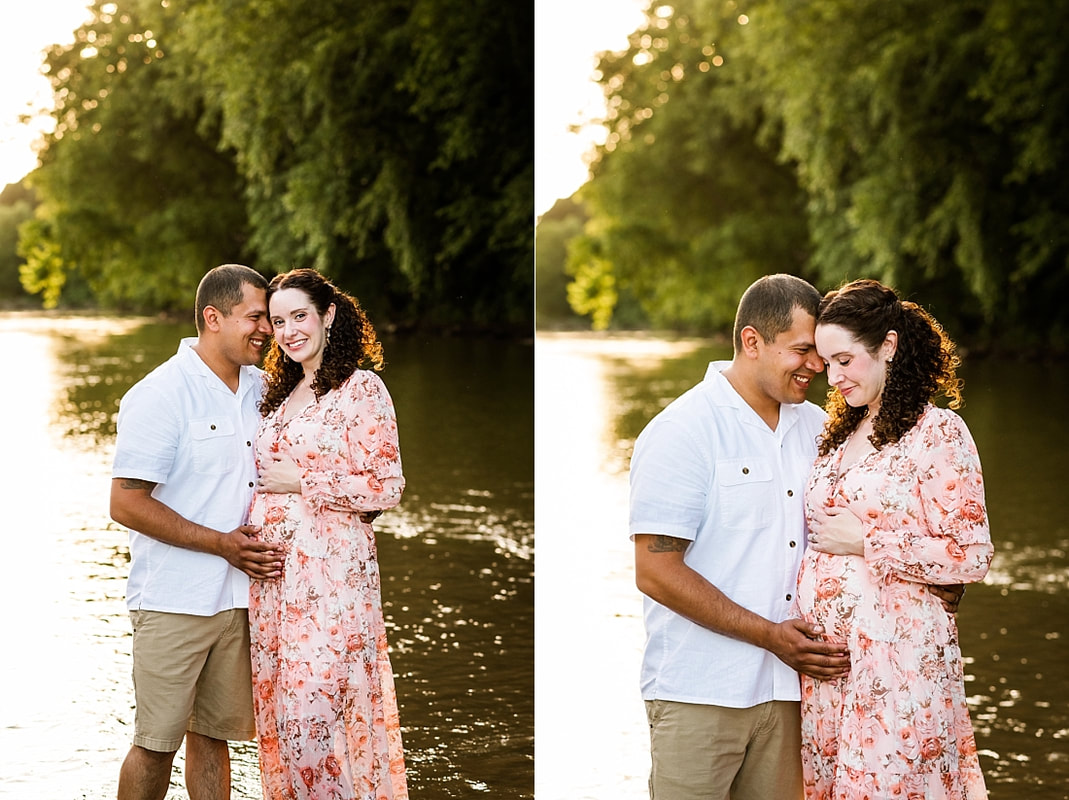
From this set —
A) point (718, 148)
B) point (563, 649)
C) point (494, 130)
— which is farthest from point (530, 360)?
point (718, 148)

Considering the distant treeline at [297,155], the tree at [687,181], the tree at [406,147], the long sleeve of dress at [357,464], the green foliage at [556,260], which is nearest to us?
the long sleeve of dress at [357,464]

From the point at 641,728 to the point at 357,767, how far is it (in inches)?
112

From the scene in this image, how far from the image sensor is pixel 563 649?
22.1 ft

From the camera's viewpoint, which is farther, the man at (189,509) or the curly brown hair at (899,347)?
the man at (189,509)

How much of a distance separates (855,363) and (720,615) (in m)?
0.53

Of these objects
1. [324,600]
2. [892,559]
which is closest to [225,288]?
[324,600]

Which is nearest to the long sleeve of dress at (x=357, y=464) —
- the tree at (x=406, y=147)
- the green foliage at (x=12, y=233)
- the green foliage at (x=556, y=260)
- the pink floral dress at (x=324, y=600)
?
the pink floral dress at (x=324, y=600)

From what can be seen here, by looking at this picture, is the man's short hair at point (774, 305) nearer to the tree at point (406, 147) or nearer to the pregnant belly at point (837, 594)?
the pregnant belly at point (837, 594)

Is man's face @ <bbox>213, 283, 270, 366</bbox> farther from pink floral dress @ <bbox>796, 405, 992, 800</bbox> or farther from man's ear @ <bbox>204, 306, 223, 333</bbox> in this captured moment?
pink floral dress @ <bbox>796, 405, 992, 800</bbox>

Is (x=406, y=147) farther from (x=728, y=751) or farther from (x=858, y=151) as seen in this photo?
(x=728, y=751)

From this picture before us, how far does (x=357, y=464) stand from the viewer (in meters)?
2.72

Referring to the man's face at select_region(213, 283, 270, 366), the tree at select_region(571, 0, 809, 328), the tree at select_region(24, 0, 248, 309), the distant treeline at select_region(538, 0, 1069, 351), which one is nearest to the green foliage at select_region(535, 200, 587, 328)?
the distant treeline at select_region(538, 0, 1069, 351)

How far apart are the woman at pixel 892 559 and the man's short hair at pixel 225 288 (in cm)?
128

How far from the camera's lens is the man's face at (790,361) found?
96.1 inches
